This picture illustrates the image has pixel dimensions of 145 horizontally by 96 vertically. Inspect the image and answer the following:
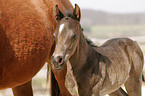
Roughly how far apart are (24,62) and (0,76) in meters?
0.21

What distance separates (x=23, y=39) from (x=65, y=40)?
43cm

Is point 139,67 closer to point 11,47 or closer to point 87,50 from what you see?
point 87,50

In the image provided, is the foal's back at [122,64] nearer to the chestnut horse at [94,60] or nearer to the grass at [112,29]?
the chestnut horse at [94,60]

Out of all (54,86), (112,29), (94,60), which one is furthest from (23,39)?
(112,29)

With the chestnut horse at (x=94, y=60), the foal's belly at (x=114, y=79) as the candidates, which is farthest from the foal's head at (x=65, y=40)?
the foal's belly at (x=114, y=79)

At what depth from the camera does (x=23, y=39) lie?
1667mm

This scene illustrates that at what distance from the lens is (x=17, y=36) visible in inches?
64.4

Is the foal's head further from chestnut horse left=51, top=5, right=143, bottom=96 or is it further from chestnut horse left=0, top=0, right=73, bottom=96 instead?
chestnut horse left=0, top=0, right=73, bottom=96

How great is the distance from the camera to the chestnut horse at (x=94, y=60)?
1.40 meters

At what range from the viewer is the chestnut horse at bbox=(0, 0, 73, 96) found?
159 cm

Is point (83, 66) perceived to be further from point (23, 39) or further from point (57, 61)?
point (23, 39)

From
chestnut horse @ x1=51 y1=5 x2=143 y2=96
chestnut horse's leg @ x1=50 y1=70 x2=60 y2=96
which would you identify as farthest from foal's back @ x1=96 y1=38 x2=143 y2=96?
chestnut horse's leg @ x1=50 y1=70 x2=60 y2=96

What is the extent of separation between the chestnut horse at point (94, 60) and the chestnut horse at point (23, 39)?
12.6 inches

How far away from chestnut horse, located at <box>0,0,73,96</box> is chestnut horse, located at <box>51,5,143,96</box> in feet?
1.05
